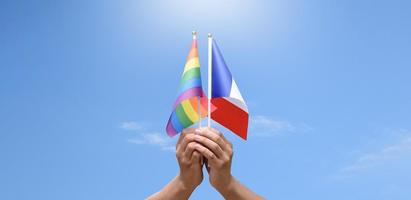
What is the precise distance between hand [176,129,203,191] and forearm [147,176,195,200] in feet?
0.11

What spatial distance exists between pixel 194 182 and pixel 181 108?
100cm

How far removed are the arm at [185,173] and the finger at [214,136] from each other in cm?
15

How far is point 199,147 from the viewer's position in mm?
6453

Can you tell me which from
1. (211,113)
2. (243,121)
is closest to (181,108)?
(211,113)

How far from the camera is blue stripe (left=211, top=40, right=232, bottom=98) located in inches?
278

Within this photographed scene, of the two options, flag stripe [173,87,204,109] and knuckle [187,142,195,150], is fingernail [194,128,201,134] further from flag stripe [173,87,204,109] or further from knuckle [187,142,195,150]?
flag stripe [173,87,204,109]

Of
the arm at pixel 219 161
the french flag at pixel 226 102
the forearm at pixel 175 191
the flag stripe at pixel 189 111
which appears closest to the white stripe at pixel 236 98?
the french flag at pixel 226 102

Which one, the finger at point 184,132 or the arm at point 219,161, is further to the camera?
the finger at point 184,132

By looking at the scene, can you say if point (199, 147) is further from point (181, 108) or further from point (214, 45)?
point (214, 45)

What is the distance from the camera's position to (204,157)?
6.73m

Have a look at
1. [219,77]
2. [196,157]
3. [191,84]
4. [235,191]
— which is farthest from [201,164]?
[219,77]

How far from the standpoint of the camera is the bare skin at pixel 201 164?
648 cm

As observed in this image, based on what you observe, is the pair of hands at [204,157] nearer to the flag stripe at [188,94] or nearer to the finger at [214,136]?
the finger at [214,136]

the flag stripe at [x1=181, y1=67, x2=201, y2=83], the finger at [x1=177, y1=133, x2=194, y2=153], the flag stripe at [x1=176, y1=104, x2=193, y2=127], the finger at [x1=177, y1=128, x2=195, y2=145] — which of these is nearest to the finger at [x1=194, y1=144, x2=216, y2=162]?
the finger at [x1=177, y1=133, x2=194, y2=153]
